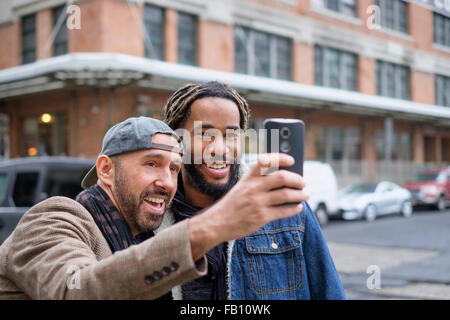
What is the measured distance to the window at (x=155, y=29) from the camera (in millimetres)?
17469

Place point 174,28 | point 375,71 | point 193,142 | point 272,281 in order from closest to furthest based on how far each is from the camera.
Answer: point 272,281 < point 193,142 < point 174,28 < point 375,71

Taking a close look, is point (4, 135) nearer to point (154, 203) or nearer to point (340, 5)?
point (340, 5)

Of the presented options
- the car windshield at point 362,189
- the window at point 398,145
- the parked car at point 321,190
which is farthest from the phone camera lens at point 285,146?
the window at point 398,145

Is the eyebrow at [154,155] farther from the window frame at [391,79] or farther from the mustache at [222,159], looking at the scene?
the window frame at [391,79]

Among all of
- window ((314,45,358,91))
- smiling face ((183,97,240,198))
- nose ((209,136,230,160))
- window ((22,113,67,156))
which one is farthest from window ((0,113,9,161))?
nose ((209,136,230,160))

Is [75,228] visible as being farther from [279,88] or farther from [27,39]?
[27,39]

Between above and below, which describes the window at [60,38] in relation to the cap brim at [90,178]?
above

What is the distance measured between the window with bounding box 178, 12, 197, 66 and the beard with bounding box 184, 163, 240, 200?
16898mm

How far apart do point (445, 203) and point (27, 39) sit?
17.7 meters

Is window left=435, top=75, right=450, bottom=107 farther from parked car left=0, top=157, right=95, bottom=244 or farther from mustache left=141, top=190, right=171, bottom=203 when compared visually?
mustache left=141, top=190, right=171, bottom=203

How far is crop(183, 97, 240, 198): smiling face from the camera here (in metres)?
1.96

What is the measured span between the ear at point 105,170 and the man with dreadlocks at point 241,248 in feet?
1.37
